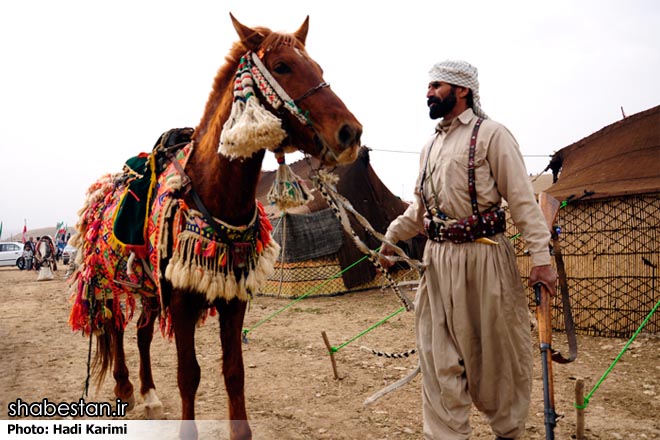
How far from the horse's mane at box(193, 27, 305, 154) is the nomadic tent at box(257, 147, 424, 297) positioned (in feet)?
21.7

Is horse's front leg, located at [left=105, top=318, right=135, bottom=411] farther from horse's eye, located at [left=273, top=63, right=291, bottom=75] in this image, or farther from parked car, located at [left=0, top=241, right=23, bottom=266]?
parked car, located at [left=0, top=241, right=23, bottom=266]

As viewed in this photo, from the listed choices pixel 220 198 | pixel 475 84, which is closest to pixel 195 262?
pixel 220 198

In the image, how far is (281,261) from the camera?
374 inches

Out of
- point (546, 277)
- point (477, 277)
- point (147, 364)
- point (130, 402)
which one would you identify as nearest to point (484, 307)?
point (477, 277)

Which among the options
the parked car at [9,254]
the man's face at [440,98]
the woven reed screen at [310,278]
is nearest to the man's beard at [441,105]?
the man's face at [440,98]

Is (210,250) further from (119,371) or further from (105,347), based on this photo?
(105,347)

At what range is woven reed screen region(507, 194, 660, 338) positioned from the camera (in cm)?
534

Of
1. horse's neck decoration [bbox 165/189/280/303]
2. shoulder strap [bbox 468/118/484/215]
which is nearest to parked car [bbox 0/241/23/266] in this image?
horse's neck decoration [bbox 165/189/280/303]

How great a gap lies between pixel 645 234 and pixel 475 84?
4292 millimetres

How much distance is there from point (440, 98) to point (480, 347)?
1218 mm

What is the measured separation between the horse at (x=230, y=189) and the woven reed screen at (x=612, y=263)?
4616mm

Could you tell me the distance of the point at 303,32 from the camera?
2.44m

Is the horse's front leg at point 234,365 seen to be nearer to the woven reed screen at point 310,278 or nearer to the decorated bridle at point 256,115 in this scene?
the decorated bridle at point 256,115

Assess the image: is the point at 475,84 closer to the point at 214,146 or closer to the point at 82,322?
the point at 214,146
